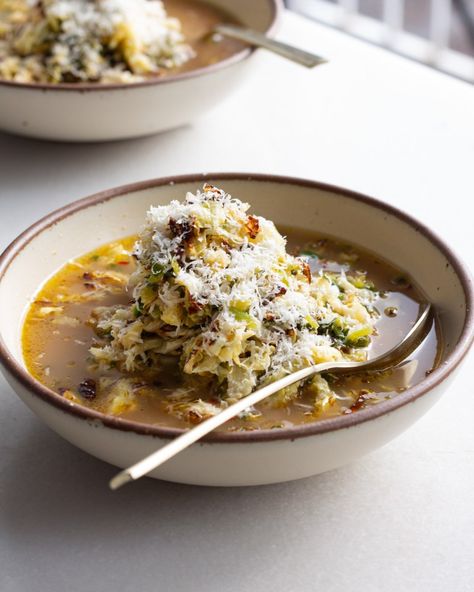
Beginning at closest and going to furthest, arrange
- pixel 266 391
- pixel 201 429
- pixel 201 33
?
pixel 201 429 → pixel 266 391 → pixel 201 33

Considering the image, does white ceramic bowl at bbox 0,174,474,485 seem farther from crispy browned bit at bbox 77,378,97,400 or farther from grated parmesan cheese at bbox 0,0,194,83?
grated parmesan cheese at bbox 0,0,194,83

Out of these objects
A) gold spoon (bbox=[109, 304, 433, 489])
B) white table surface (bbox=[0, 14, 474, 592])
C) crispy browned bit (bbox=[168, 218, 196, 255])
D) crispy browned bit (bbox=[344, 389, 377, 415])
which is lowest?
white table surface (bbox=[0, 14, 474, 592])

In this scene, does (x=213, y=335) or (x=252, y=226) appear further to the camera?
(x=252, y=226)

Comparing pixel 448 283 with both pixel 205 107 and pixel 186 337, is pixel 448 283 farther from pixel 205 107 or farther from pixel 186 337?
pixel 205 107

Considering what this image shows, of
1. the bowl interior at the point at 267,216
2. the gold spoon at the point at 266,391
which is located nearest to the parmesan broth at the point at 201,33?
the bowl interior at the point at 267,216

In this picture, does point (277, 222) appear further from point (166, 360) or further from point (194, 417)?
point (194, 417)

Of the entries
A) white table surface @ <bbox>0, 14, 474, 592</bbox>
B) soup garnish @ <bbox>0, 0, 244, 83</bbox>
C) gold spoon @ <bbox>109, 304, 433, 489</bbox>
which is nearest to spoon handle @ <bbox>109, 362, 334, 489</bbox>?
gold spoon @ <bbox>109, 304, 433, 489</bbox>

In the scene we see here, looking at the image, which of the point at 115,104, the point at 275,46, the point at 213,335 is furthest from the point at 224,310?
the point at 275,46
